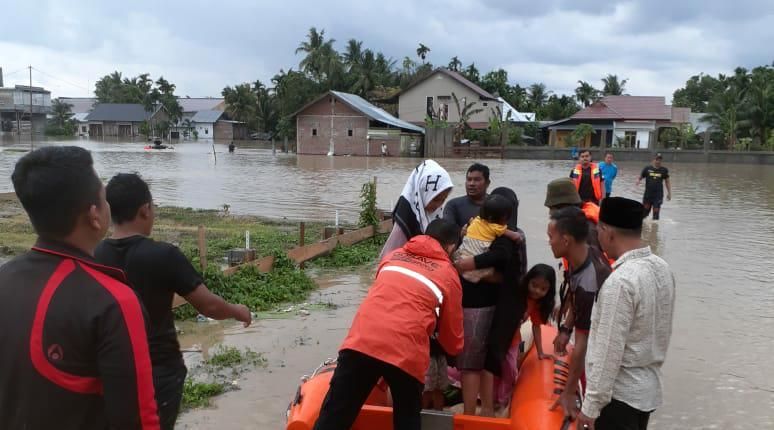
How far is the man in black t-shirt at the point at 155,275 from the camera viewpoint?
2.53 m

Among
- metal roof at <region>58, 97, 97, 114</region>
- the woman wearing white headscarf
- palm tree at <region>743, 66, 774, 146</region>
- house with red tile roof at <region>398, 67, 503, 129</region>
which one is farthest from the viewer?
metal roof at <region>58, 97, 97, 114</region>

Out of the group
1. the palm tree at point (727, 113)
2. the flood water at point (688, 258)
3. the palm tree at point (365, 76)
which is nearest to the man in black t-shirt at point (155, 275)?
the flood water at point (688, 258)

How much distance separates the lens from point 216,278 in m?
7.16

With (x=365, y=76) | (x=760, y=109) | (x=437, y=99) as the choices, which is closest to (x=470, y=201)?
(x=760, y=109)

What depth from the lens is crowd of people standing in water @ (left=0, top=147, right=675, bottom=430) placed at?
5.45 ft

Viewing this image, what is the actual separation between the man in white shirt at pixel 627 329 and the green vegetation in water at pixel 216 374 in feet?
10.4

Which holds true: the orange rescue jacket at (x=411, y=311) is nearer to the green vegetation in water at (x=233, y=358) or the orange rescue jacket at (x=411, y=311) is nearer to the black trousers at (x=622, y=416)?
the black trousers at (x=622, y=416)

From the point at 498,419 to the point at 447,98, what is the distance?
2021 inches

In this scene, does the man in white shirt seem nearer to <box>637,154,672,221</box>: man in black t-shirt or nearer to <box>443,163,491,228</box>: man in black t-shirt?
<box>443,163,491,228</box>: man in black t-shirt

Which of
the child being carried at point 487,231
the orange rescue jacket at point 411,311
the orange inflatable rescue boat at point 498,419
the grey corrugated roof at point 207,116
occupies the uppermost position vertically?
the grey corrugated roof at point 207,116

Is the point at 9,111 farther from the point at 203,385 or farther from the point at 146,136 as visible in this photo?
the point at 203,385

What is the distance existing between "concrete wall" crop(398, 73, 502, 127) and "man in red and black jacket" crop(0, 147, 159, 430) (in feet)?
171

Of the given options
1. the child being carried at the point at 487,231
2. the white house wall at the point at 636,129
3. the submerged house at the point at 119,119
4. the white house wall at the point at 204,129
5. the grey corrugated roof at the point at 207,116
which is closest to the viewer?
the child being carried at the point at 487,231

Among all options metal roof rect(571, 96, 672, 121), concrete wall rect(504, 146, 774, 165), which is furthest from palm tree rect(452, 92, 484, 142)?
metal roof rect(571, 96, 672, 121)
